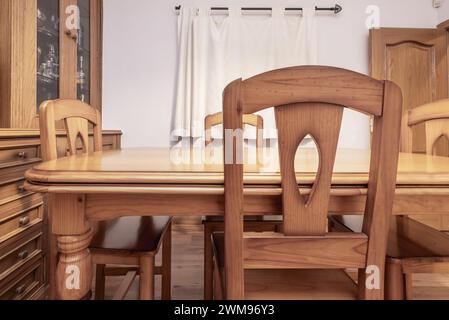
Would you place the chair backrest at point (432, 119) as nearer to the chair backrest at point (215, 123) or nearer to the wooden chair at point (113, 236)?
the chair backrest at point (215, 123)

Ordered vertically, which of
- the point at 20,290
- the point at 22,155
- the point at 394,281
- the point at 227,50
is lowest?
the point at 20,290

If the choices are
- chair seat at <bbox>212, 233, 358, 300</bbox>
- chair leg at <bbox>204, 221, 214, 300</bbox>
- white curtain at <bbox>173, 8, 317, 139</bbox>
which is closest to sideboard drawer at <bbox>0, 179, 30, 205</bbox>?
chair leg at <bbox>204, 221, 214, 300</bbox>

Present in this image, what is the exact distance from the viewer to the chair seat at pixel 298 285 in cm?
87

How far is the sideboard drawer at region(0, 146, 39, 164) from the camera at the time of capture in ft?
4.72

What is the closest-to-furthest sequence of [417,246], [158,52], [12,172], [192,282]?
[417,246] < [12,172] < [192,282] < [158,52]

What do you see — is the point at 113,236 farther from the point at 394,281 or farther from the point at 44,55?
the point at 44,55

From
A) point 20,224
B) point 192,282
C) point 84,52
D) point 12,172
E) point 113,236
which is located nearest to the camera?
point 113,236

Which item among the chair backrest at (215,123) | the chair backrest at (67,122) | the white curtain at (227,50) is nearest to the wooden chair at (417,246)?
the chair backrest at (215,123)

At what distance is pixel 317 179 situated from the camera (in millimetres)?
781

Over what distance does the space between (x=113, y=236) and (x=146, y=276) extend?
23 centimetres

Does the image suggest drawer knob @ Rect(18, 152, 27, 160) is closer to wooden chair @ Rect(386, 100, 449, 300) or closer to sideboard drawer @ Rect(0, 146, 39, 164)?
sideboard drawer @ Rect(0, 146, 39, 164)

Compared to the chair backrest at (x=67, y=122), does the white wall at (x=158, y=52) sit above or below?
above

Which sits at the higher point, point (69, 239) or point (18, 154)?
point (18, 154)

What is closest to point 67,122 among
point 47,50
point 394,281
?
point 47,50
